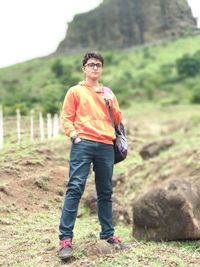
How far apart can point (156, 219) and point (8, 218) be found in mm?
2035

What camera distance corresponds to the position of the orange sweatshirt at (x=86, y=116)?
18.8ft

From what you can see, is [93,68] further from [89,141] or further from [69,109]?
[89,141]

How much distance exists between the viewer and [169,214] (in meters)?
7.25

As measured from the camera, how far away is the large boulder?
283 inches

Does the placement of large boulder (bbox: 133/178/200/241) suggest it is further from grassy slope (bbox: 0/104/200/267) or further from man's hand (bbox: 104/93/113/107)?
man's hand (bbox: 104/93/113/107)

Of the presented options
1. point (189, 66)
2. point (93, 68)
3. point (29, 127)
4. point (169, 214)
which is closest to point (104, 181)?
point (93, 68)

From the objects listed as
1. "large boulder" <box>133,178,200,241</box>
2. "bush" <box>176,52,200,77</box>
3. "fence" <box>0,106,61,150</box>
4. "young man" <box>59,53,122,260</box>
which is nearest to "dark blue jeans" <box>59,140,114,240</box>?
"young man" <box>59,53,122,260</box>

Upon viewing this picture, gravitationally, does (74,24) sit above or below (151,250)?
above

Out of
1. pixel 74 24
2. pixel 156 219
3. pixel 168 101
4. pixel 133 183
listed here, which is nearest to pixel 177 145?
pixel 133 183

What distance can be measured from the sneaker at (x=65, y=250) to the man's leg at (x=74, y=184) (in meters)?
0.05

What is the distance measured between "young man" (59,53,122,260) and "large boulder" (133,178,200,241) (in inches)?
59.4

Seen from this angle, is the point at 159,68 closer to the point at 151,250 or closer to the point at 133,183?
the point at 133,183

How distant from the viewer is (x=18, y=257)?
5.86 meters

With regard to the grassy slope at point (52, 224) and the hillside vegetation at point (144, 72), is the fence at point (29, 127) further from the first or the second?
the hillside vegetation at point (144, 72)
